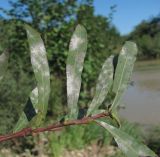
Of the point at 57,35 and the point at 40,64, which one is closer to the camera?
the point at 40,64

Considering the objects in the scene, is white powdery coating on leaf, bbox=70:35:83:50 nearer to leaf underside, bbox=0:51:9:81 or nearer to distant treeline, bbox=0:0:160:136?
leaf underside, bbox=0:51:9:81

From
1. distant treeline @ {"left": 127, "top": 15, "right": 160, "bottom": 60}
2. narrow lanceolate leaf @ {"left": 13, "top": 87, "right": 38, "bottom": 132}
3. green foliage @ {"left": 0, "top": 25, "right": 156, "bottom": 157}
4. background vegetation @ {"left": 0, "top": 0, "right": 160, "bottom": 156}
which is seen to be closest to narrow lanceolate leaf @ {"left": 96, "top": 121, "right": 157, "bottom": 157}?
green foliage @ {"left": 0, "top": 25, "right": 156, "bottom": 157}

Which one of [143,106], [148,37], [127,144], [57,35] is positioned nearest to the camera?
[127,144]

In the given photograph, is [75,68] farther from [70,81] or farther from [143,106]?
[143,106]

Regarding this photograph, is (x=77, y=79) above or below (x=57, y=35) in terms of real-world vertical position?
above

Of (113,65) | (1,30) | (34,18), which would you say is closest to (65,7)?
(34,18)

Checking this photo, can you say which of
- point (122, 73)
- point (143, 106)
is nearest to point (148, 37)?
point (143, 106)
